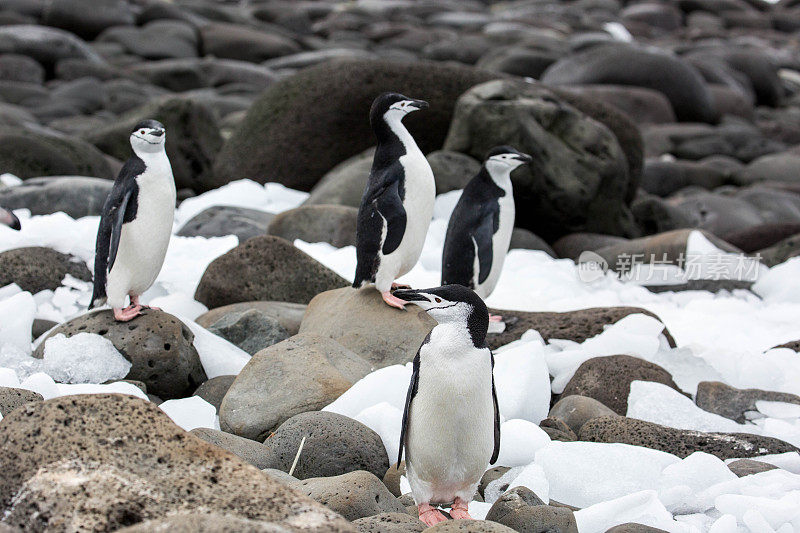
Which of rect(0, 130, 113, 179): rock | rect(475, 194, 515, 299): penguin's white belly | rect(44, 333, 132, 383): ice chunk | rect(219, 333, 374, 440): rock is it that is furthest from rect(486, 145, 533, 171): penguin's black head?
rect(0, 130, 113, 179): rock

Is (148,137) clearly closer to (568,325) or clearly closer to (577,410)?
(577,410)

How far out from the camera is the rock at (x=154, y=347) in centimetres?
454

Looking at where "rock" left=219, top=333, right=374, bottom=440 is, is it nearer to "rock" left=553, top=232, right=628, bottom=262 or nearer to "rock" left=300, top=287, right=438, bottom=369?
"rock" left=300, top=287, right=438, bottom=369

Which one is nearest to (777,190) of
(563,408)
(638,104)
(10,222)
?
(638,104)

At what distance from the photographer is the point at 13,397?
3.46 m

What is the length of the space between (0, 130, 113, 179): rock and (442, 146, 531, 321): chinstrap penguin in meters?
4.99

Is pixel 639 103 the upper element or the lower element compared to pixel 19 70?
upper

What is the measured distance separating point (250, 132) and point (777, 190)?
6909 mm

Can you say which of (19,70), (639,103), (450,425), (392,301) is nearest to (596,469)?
(450,425)

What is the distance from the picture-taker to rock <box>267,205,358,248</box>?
7.30 m

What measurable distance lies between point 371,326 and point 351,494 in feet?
6.22

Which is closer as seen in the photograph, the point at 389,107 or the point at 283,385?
the point at 283,385

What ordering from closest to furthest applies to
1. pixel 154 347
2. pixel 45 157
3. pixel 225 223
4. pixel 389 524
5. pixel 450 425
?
pixel 389 524 → pixel 450 425 → pixel 154 347 → pixel 225 223 → pixel 45 157

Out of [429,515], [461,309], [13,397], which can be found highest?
[461,309]
